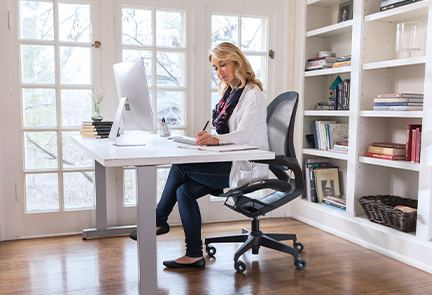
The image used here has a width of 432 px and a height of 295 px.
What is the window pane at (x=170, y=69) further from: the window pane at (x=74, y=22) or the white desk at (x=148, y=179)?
the white desk at (x=148, y=179)

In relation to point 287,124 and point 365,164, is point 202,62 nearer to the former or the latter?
point 287,124

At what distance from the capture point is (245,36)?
3.52m

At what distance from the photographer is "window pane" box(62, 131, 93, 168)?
3.14 metres

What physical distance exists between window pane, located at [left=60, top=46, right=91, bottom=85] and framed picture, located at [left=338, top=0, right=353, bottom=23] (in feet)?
6.25

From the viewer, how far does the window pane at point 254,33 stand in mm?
3520

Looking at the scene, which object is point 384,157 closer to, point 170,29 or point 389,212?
point 389,212

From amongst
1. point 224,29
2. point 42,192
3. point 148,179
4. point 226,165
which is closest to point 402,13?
point 224,29

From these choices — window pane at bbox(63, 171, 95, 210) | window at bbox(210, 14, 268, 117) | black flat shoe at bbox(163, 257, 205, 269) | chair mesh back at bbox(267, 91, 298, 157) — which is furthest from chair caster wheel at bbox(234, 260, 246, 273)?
window at bbox(210, 14, 268, 117)

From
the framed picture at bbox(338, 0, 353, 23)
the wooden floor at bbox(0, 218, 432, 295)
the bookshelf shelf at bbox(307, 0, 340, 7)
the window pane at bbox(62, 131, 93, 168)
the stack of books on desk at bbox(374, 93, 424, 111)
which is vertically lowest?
the wooden floor at bbox(0, 218, 432, 295)

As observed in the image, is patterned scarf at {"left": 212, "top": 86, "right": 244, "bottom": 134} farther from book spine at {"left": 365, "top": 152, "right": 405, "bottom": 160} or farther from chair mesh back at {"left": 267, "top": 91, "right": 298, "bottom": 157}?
book spine at {"left": 365, "top": 152, "right": 405, "bottom": 160}

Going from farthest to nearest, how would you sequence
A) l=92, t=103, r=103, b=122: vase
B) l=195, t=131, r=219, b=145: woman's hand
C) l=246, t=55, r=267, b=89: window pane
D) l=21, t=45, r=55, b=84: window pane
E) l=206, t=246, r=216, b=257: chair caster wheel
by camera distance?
l=246, t=55, r=267, b=89: window pane
l=21, t=45, r=55, b=84: window pane
l=92, t=103, r=103, b=122: vase
l=206, t=246, r=216, b=257: chair caster wheel
l=195, t=131, r=219, b=145: woman's hand

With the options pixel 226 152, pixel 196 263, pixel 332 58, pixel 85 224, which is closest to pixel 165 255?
pixel 196 263

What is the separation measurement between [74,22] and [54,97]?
0.56 metres

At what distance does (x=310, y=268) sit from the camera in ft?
8.18
